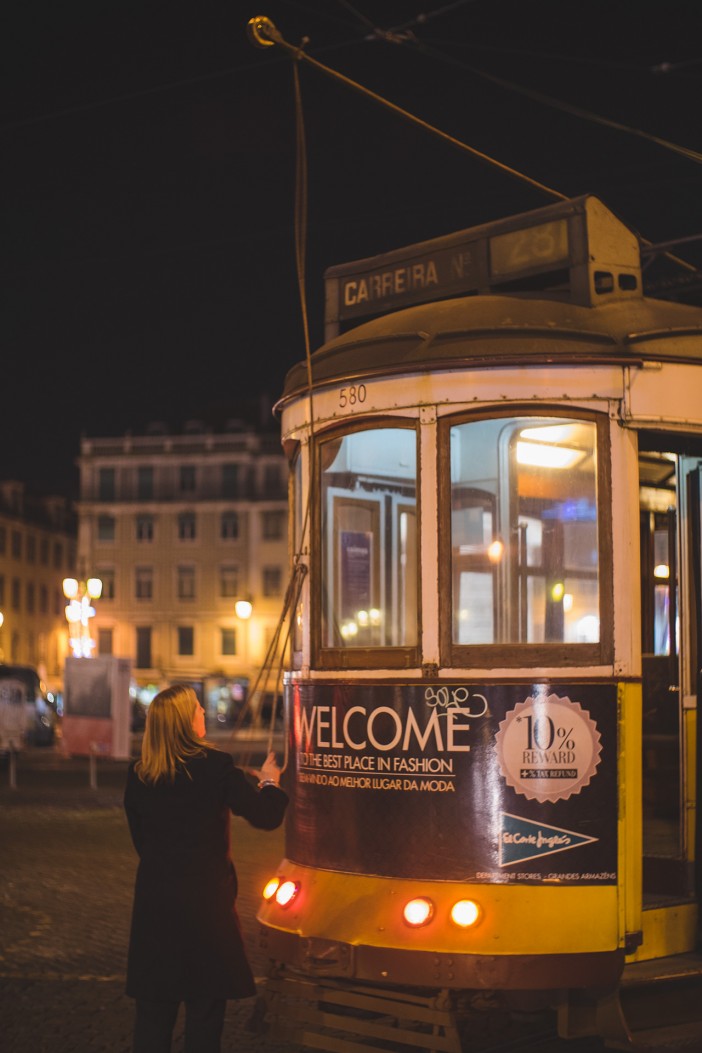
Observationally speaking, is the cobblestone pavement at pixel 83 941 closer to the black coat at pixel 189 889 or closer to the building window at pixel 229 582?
the black coat at pixel 189 889

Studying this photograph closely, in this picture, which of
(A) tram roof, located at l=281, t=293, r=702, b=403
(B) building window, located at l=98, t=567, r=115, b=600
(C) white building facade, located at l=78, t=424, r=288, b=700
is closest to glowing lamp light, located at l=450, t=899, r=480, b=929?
(A) tram roof, located at l=281, t=293, r=702, b=403

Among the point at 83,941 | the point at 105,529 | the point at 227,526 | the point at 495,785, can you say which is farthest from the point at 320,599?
the point at 105,529

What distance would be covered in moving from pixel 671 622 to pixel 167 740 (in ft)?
8.72

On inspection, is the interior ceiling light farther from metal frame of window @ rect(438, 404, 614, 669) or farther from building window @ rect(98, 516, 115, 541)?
building window @ rect(98, 516, 115, 541)

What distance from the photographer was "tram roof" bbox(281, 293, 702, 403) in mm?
6113

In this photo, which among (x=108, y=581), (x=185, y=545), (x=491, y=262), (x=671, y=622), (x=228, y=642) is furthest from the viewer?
(x=108, y=581)

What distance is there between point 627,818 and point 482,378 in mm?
1944

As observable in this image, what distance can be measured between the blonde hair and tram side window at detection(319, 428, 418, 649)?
4.21 ft

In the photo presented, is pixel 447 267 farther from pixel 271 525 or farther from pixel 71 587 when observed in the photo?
pixel 271 525

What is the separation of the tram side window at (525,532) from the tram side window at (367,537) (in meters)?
0.32

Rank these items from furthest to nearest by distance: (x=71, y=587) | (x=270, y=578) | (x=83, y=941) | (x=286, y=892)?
(x=270, y=578), (x=71, y=587), (x=83, y=941), (x=286, y=892)

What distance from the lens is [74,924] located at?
33.8 ft

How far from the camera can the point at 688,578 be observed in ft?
21.6

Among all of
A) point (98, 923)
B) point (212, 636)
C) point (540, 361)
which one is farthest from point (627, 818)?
point (212, 636)
